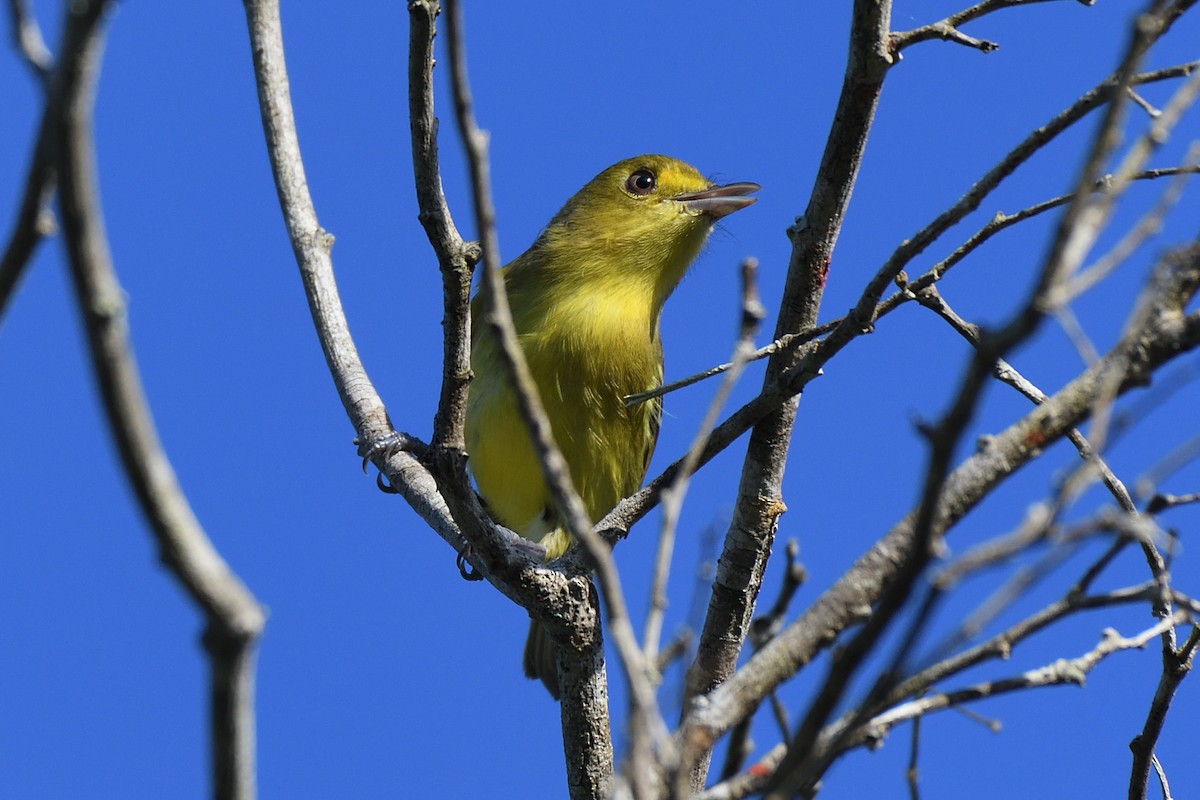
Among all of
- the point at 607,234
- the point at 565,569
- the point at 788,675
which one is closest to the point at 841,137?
the point at 565,569

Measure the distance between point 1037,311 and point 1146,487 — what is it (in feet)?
2.30

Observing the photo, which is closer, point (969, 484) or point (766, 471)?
point (969, 484)

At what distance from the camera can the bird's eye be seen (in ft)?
22.9

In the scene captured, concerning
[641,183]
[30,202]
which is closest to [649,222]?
[641,183]

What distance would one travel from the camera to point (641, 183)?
7.00 metres

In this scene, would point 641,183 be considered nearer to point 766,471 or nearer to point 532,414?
point 766,471

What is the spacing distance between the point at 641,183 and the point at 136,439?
5878 millimetres

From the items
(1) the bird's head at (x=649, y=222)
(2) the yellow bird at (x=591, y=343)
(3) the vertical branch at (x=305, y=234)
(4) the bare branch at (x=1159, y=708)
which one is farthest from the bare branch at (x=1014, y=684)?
(1) the bird's head at (x=649, y=222)

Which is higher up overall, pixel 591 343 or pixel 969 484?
pixel 591 343

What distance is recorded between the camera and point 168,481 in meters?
1.31

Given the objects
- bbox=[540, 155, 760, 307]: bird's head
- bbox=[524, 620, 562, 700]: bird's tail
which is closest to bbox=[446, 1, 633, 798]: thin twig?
bbox=[524, 620, 562, 700]: bird's tail

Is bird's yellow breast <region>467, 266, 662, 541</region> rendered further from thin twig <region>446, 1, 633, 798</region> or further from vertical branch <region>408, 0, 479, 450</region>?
thin twig <region>446, 1, 633, 798</region>

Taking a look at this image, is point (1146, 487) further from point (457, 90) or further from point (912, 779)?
point (457, 90)

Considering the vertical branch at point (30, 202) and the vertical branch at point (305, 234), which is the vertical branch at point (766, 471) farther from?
the vertical branch at point (30, 202)
